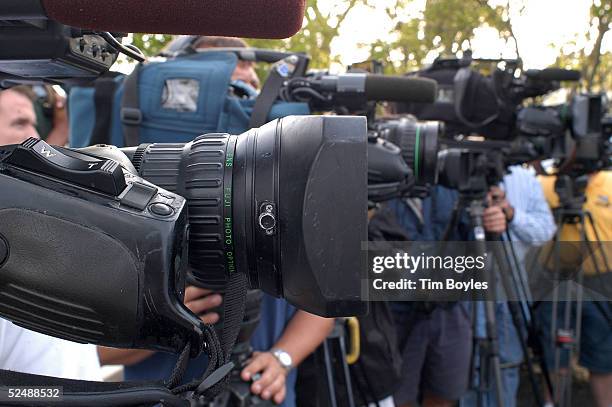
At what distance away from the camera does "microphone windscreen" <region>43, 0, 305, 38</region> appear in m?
0.57

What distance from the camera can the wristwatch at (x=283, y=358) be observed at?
149cm

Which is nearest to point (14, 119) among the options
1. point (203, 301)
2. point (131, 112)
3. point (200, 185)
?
point (131, 112)

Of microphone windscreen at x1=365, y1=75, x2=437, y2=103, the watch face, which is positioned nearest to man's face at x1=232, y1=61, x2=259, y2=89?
microphone windscreen at x1=365, y1=75, x2=437, y2=103

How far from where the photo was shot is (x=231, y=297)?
0.78m

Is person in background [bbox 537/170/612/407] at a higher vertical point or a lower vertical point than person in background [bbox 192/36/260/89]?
lower

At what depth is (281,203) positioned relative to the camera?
2.30 feet

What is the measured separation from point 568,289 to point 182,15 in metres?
2.16

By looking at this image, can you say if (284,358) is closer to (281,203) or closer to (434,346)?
(281,203)

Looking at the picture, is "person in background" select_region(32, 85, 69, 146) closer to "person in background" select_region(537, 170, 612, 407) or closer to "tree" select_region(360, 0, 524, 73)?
"person in background" select_region(537, 170, 612, 407)

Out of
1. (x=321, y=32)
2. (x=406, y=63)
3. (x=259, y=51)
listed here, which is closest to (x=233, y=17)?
(x=259, y=51)

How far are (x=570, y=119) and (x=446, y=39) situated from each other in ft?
16.5

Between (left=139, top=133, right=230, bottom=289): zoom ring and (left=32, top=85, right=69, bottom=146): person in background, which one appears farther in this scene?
(left=32, top=85, right=69, bottom=146): person in background

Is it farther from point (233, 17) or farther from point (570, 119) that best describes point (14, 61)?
point (570, 119)

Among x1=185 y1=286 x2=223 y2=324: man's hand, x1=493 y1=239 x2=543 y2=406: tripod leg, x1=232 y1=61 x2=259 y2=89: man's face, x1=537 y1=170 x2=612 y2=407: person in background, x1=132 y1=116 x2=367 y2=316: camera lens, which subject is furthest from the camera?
x1=537 y1=170 x2=612 y2=407: person in background
